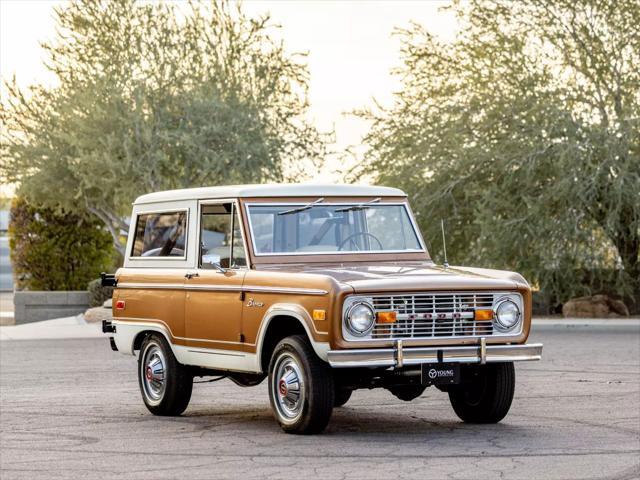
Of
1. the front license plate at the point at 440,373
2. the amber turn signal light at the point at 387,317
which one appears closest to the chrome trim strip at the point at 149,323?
the amber turn signal light at the point at 387,317

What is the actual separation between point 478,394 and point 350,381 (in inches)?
53.9

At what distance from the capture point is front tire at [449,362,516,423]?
39.1 ft

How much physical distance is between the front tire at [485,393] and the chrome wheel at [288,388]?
1.53 metres

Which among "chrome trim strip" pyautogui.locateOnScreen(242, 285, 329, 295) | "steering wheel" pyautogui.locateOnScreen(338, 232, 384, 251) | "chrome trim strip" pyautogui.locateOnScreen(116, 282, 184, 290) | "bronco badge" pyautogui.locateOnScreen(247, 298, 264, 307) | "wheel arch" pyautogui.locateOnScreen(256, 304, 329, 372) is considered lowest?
"wheel arch" pyautogui.locateOnScreen(256, 304, 329, 372)

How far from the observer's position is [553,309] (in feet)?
102

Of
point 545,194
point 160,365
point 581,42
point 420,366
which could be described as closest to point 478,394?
point 420,366

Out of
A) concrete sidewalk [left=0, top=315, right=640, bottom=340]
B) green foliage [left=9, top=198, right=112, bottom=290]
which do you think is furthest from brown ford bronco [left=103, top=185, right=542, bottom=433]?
green foliage [left=9, top=198, right=112, bottom=290]

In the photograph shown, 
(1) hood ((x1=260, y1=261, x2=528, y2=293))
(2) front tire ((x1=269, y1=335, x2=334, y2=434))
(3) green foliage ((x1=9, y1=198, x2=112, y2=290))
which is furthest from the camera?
(3) green foliage ((x1=9, y1=198, x2=112, y2=290))

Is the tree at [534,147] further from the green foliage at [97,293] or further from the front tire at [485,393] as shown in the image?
the front tire at [485,393]

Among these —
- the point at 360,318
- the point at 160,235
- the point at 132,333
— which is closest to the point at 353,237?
the point at 360,318

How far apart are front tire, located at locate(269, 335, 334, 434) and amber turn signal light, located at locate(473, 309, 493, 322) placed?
129cm

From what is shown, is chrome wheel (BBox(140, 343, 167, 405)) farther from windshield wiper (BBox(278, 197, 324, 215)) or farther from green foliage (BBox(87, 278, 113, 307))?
green foliage (BBox(87, 278, 113, 307))

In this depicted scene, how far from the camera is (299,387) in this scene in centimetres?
1123

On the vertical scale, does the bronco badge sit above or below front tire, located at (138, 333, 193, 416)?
above
